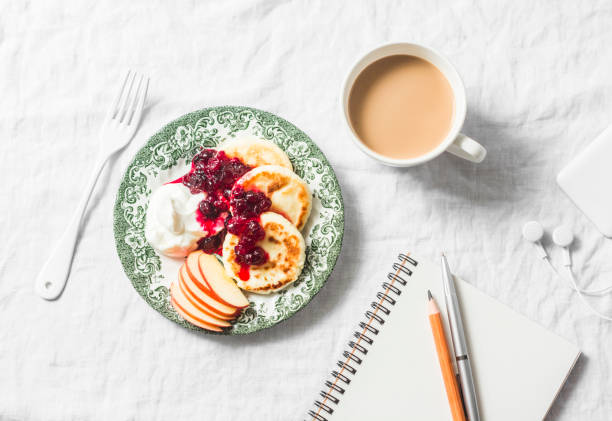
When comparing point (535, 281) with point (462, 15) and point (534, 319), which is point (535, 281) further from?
point (462, 15)

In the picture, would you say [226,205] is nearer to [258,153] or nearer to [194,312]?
[258,153]

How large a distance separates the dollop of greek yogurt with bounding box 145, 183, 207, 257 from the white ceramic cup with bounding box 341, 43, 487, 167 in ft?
1.34

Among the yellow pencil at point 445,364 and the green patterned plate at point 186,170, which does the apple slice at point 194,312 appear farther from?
the yellow pencil at point 445,364

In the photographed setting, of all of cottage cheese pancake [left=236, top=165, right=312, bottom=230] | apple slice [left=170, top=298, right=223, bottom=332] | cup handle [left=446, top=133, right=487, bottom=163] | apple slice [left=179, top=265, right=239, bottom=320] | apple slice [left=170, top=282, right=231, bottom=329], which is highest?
cup handle [left=446, top=133, right=487, bottom=163]

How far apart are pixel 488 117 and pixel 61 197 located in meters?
1.11

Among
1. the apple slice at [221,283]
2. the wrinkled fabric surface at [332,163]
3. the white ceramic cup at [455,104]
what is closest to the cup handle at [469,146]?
the white ceramic cup at [455,104]

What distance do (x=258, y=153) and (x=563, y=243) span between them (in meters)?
0.75

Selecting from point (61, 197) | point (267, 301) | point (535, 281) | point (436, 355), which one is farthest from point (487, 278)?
point (61, 197)

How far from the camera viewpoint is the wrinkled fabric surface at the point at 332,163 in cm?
135

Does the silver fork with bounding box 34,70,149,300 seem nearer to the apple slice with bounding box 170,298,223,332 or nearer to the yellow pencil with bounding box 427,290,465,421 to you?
the apple slice with bounding box 170,298,223,332

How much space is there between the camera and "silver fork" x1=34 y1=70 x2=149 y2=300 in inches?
55.3

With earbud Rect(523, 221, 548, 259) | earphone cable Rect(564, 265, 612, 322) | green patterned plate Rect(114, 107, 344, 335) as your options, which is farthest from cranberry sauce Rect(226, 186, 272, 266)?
earphone cable Rect(564, 265, 612, 322)

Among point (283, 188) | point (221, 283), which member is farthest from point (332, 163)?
point (221, 283)

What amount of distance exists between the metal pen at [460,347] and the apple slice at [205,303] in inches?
19.4
